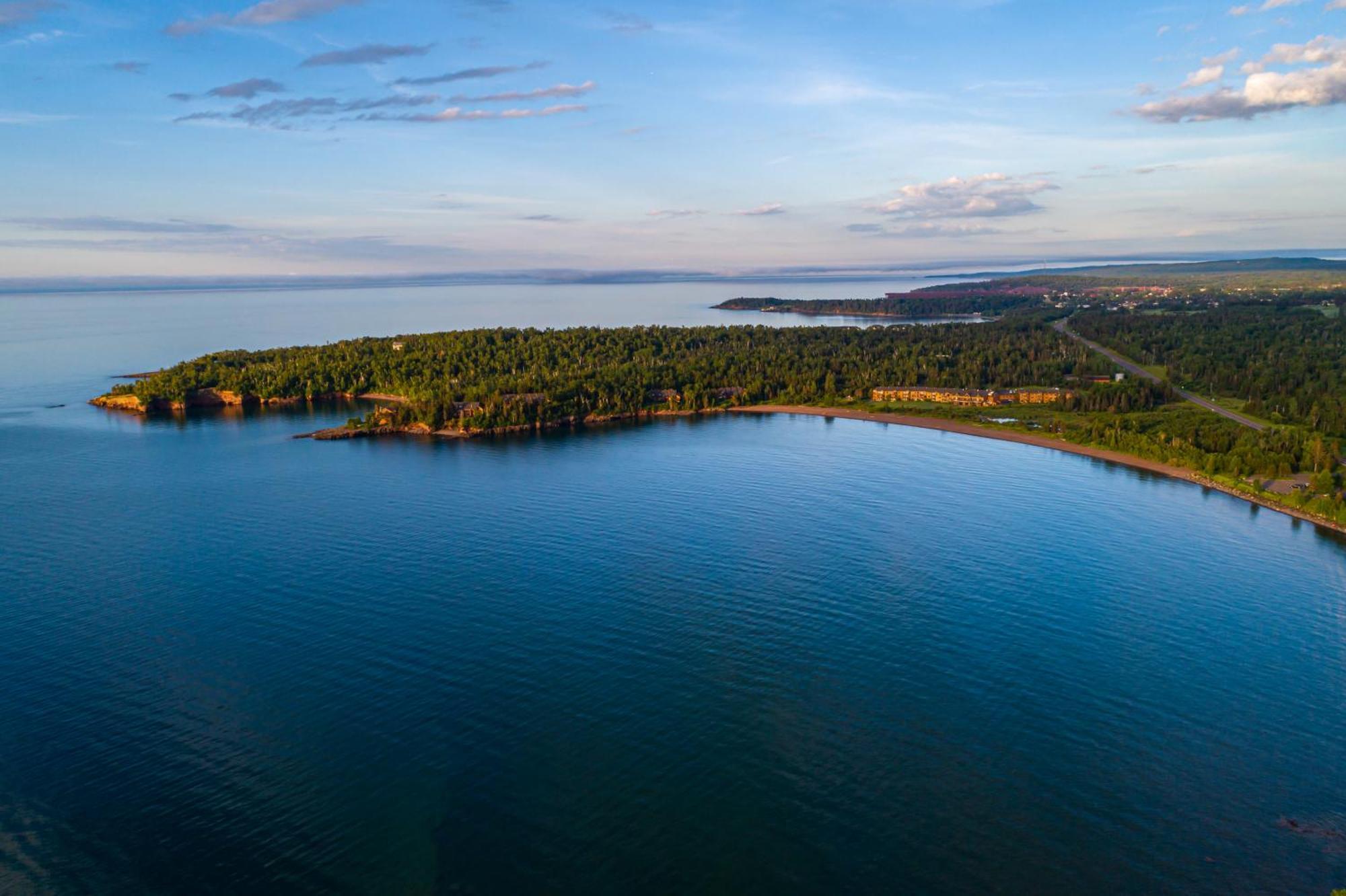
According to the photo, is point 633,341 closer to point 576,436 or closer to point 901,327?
point 576,436

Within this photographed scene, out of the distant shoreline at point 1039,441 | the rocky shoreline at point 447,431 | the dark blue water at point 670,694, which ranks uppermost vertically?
the rocky shoreline at point 447,431

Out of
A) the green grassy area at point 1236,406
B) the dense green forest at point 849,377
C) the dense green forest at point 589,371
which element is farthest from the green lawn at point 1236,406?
the dense green forest at point 589,371

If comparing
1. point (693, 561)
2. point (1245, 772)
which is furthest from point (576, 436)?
point (1245, 772)

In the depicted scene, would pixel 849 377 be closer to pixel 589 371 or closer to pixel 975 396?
pixel 975 396

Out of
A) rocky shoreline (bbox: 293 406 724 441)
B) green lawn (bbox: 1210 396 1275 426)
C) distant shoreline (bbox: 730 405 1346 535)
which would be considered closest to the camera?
distant shoreline (bbox: 730 405 1346 535)

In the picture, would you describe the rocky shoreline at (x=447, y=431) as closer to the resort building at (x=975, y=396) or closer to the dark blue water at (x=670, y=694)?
the dark blue water at (x=670, y=694)

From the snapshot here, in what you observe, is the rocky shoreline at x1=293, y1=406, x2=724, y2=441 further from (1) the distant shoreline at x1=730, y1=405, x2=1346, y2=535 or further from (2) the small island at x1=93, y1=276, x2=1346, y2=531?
(1) the distant shoreline at x1=730, y1=405, x2=1346, y2=535

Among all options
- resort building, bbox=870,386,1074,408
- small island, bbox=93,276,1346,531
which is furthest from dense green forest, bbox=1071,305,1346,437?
resort building, bbox=870,386,1074,408
